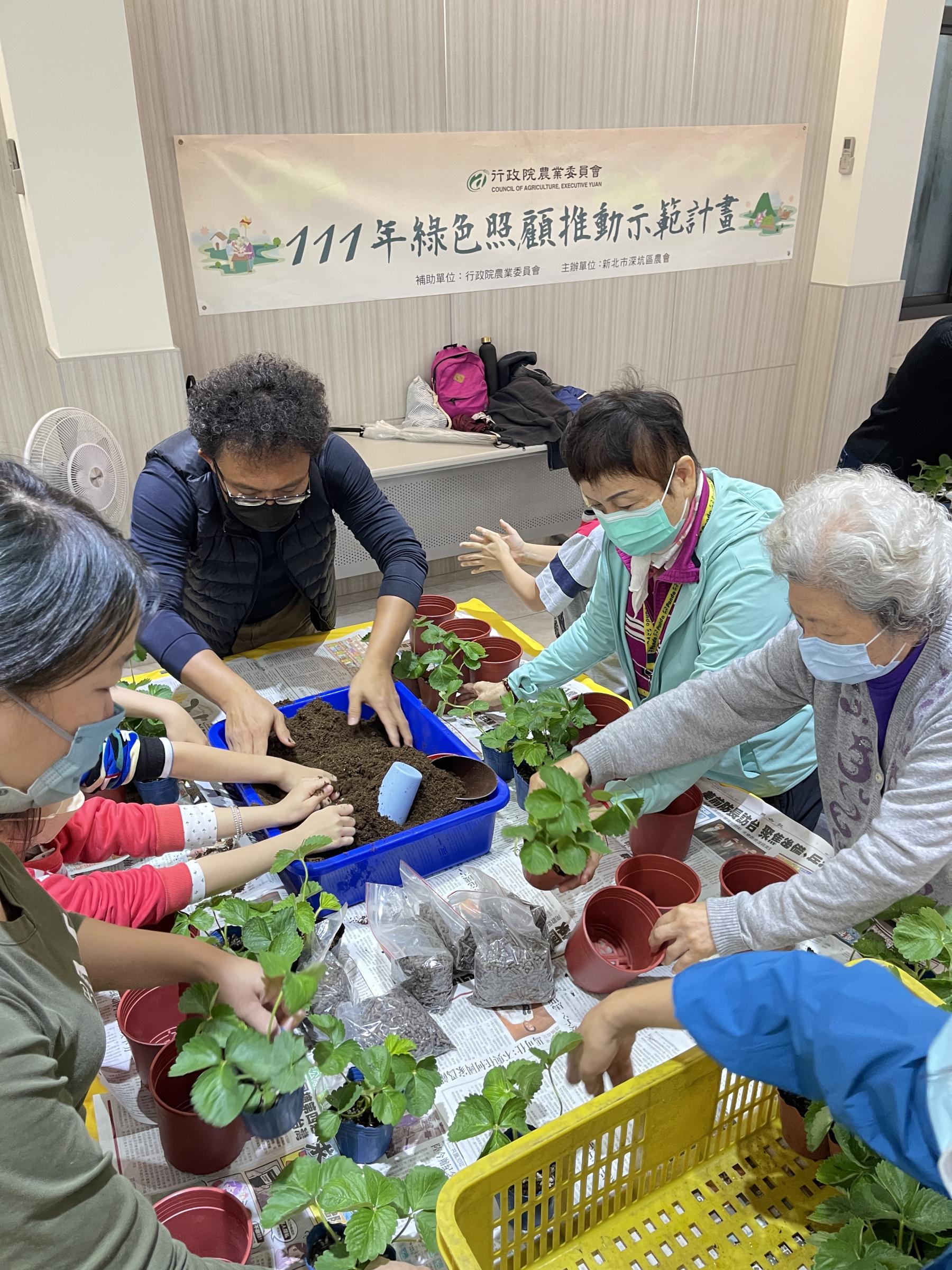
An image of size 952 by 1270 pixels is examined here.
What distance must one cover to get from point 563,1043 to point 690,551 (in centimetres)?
100

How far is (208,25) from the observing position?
329cm

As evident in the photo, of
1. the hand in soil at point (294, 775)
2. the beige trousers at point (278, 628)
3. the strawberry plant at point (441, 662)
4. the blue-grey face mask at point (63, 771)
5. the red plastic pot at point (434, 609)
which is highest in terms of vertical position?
the blue-grey face mask at point (63, 771)

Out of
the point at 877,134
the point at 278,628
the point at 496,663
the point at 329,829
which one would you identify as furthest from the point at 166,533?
the point at 877,134

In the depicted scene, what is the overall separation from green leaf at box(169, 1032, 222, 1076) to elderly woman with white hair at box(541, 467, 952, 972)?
605 mm

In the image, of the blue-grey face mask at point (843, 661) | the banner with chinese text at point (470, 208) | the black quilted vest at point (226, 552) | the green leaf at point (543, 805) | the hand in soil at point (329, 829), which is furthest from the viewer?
the banner with chinese text at point (470, 208)

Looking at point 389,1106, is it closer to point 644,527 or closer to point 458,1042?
point 458,1042

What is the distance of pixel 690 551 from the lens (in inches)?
67.8

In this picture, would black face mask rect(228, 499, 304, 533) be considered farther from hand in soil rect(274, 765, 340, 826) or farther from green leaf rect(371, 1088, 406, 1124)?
green leaf rect(371, 1088, 406, 1124)

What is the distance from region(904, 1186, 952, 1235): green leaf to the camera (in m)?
0.82

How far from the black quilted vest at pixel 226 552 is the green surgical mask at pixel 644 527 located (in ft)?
2.41

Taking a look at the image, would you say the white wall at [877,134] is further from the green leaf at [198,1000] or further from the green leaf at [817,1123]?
the green leaf at [198,1000]

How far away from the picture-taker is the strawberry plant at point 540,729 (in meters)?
1.56

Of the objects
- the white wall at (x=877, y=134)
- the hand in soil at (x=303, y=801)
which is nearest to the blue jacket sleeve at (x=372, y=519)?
the hand in soil at (x=303, y=801)

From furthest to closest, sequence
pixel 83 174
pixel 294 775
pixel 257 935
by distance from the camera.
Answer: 1. pixel 83 174
2. pixel 294 775
3. pixel 257 935
